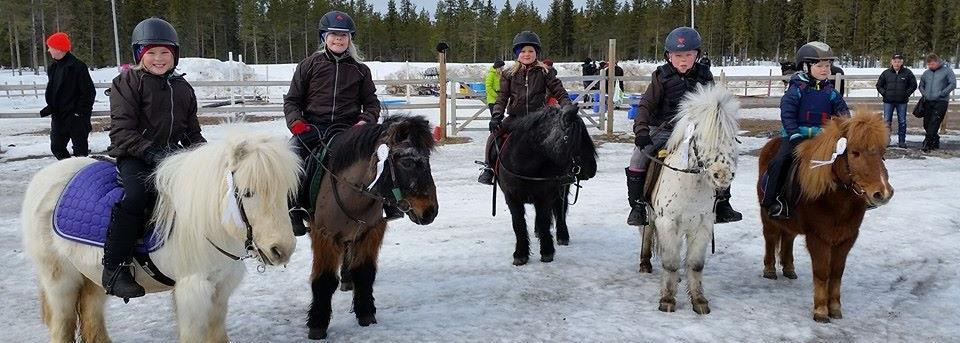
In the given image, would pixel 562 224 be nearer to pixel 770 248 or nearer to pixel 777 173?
pixel 770 248

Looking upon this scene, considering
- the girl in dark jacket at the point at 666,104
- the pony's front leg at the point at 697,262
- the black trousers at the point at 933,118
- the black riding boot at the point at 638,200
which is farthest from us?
the black trousers at the point at 933,118

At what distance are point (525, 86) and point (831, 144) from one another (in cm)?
323

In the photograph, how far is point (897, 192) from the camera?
9.04 m

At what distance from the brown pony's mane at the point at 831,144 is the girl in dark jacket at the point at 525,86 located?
2666 mm

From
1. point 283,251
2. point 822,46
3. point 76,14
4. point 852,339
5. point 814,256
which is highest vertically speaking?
point 76,14

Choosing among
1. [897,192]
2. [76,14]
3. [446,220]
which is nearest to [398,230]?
[446,220]

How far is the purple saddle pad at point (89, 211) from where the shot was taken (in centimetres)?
323

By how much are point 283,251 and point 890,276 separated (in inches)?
212

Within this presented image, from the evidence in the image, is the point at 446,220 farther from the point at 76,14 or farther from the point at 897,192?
the point at 76,14

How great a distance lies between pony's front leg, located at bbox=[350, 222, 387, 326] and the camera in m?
4.21

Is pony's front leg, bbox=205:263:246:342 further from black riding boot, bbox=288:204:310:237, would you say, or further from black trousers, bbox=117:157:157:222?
black riding boot, bbox=288:204:310:237

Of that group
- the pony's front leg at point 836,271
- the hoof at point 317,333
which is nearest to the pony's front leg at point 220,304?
the hoof at point 317,333

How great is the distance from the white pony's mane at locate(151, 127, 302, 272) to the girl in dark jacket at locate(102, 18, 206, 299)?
0.13m

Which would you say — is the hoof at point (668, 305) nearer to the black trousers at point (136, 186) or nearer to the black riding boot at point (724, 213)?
the black riding boot at point (724, 213)
